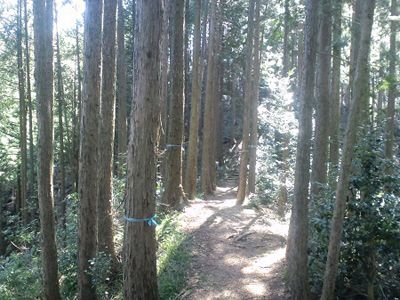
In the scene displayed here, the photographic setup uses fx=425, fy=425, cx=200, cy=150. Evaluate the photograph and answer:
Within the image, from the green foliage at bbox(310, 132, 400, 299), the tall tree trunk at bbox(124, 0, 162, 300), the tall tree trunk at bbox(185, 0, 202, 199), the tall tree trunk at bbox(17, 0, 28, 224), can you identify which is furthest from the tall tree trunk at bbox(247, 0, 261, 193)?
the tall tree trunk at bbox(124, 0, 162, 300)

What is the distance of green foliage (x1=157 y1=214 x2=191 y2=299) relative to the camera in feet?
25.0

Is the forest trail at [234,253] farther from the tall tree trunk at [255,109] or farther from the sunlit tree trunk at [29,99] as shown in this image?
the sunlit tree trunk at [29,99]

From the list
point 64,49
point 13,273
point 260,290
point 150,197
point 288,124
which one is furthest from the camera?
point 64,49

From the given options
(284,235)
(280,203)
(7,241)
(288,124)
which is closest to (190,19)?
(288,124)

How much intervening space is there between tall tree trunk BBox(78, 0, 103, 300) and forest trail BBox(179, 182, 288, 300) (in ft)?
6.55

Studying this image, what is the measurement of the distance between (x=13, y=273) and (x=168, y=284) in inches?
208

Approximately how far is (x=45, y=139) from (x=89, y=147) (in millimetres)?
1042

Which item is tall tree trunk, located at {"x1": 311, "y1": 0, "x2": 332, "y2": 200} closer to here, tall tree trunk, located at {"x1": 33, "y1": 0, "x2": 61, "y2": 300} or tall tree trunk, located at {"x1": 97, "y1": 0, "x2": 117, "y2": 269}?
tall tree trunk, located at {"x1": 97, "y1": 0, "x2": 117, "y2": 269}

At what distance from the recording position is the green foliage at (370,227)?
601 cm

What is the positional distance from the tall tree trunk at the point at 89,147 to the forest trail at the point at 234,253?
2.00m

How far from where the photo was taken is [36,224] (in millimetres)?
17312

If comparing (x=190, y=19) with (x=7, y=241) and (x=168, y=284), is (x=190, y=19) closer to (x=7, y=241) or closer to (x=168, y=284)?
(x=7, y=241)

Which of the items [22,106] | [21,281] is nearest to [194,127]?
[21,281]

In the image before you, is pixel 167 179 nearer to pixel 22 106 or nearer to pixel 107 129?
pixel 107 129
